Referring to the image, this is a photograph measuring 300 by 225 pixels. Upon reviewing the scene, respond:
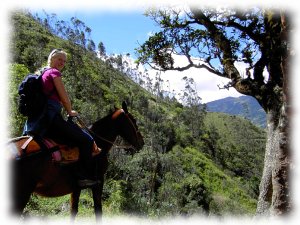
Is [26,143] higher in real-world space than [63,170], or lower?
higher

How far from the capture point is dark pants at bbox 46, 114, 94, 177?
5945 millimetres

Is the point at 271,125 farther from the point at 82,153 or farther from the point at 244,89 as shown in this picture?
the point at 82,153

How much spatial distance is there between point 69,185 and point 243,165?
8752 cm

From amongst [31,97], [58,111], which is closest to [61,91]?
[58,111]

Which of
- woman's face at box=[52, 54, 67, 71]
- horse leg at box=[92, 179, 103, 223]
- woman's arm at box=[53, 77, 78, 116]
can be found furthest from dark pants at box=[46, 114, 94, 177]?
woman's face at box=[52, 54, 67, 71]

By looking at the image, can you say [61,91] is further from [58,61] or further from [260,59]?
[260,59]

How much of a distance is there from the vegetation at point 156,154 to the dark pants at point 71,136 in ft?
9.27

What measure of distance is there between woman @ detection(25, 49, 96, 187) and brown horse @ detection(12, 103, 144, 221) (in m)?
0.42

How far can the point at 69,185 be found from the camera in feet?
21.3

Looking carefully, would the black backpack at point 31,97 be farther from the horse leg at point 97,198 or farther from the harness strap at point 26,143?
the horse leg at point 97,198

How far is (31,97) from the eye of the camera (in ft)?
18.7

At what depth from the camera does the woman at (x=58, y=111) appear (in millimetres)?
5797

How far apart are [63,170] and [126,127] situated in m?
2.16

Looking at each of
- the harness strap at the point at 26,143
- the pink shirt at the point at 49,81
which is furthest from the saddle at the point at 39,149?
the pink shirt at the point at 49,81
